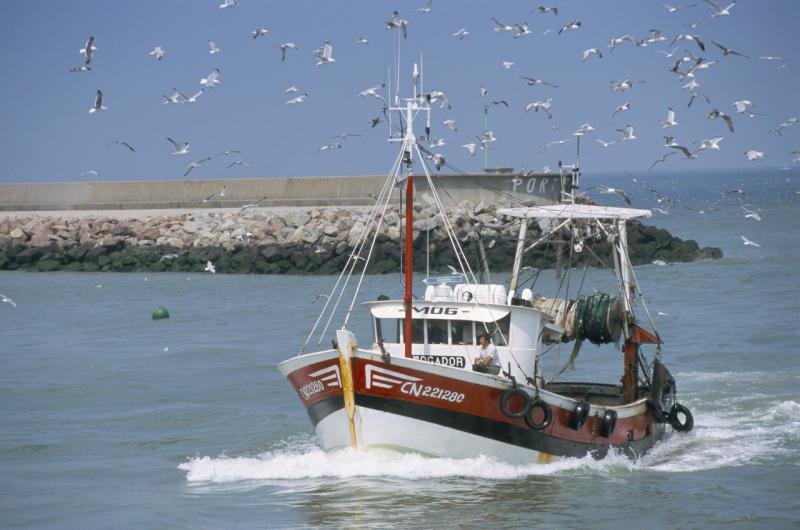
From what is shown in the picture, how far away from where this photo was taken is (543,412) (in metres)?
15.6

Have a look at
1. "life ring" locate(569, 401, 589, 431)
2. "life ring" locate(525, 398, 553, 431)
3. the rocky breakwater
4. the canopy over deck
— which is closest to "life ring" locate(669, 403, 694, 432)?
the canopy over deck

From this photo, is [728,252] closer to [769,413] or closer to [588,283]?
[588,283]

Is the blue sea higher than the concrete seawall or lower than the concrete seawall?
lower

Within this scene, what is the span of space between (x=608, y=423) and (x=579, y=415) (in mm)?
717

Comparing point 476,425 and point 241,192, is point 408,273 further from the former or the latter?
point 241,192

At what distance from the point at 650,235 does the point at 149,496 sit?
103 feet

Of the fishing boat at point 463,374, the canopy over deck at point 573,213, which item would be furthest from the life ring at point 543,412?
the canopy over deck at point 573,213

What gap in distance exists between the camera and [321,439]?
628 inches

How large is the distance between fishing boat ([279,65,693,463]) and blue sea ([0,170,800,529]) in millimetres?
292

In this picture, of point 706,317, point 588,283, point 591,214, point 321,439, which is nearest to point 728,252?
point 588,283

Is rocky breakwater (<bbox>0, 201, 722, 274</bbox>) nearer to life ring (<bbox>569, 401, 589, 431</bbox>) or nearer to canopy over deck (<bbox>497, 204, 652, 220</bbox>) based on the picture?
canopy over deck (<bbox>497, 204, 652, 220</bbox>)

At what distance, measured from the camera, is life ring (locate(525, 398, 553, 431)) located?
1534 centimetres

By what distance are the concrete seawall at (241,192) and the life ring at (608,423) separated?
2715 centimetres

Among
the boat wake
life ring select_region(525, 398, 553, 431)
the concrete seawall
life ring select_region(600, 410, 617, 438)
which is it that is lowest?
the boat wake
